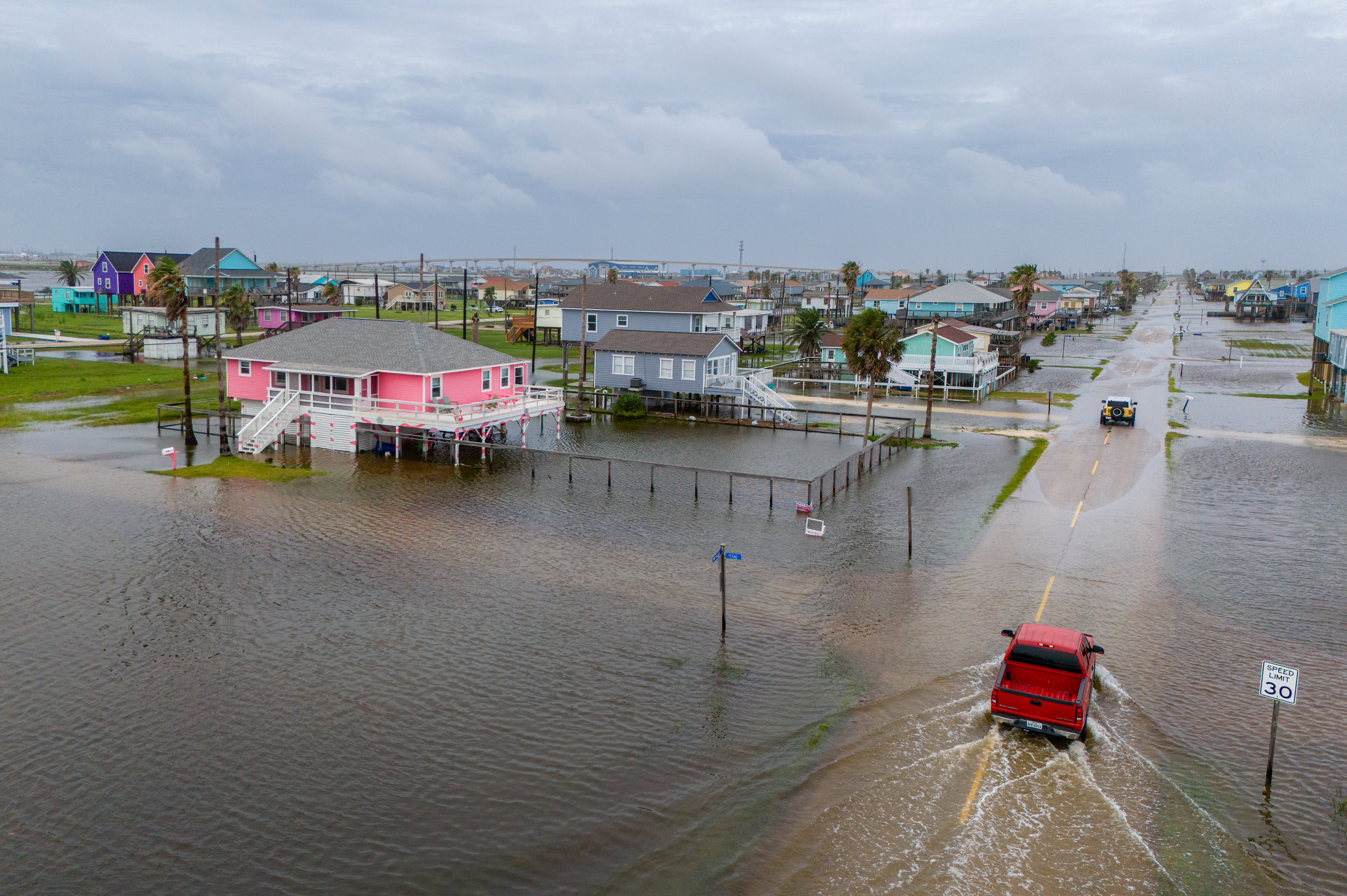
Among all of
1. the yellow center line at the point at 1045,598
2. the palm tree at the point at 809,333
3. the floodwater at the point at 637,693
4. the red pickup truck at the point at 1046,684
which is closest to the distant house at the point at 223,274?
the palm tree at the point at 809,333

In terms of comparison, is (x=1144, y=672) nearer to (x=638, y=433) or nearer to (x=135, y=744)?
(x=135, y=744)

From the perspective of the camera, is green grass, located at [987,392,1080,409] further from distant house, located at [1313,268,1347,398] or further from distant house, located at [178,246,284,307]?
distant house, located at [178,246,284,307]

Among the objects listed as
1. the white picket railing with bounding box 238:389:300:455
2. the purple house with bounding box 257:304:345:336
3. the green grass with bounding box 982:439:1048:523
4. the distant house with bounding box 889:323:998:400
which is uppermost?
the purple house with bounding box 257:304:345:336

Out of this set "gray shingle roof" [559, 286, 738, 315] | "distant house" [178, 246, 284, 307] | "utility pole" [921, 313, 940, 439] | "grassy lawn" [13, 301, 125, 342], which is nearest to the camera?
"utility pole" [921, 313, 940, 439]

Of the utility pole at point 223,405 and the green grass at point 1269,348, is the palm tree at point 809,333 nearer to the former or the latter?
the utility pole at point 223,405

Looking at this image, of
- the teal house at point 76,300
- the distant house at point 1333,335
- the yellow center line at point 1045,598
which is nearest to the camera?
the yellow center line at point 1045,598

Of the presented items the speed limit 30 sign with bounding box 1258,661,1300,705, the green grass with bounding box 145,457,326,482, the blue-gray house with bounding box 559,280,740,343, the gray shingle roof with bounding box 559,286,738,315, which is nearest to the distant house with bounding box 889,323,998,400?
the blue-gray house with bounding box 559,280,740,343

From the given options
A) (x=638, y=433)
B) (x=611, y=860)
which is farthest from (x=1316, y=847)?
(x=638, y=433)
